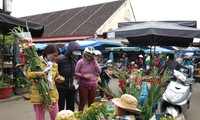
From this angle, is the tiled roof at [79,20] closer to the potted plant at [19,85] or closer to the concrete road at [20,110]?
the potted plant at [19,85]

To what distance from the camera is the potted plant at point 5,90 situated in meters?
7.04

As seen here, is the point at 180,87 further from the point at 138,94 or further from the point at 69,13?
the point at 69,13

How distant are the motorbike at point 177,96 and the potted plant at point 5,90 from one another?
4707 mm

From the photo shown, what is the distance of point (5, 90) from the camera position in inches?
281

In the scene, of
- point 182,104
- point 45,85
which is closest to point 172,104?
point 182,104

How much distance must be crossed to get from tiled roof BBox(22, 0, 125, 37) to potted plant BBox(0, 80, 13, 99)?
499 inches

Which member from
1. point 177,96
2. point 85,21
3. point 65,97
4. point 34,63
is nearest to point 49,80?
point 34,63

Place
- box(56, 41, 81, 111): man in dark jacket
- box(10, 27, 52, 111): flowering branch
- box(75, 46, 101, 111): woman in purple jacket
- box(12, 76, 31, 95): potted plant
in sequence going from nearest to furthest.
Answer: box(10, 27, 52, 111): flowering branch < box(56, 41, 81, 111): man in dark jacket < box(75, 46, 101, 111): woman in purple jacket < box(12, 76, 31, 95): potted plant

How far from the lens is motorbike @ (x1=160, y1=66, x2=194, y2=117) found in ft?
16.5

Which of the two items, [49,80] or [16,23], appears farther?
A: [16,23]

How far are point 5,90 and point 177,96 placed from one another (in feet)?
16.7

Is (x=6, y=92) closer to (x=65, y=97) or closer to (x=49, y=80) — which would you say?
(x=65, y=97)

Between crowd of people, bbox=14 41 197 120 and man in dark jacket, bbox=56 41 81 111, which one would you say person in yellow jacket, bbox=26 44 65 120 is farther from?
man in dark jacket, bbox=56 41 81 111

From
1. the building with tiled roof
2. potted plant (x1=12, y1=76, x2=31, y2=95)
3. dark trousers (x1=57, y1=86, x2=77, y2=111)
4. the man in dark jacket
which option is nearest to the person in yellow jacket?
the man in dark jacket
